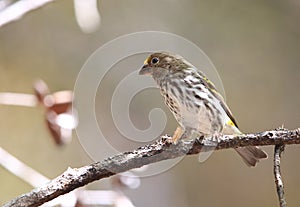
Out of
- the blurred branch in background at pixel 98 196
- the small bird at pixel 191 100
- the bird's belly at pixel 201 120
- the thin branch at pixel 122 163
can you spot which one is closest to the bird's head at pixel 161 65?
the small bird at pixel 191 100

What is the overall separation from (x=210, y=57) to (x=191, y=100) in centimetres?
187

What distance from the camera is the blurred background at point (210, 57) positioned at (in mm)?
3084

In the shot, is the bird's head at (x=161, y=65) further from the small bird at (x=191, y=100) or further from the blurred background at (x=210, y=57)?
the blurred background at (x=210, y=57)

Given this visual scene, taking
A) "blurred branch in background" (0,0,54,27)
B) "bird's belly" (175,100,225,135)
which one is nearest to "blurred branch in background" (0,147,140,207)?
"bird's belly" (175,100,225,135)

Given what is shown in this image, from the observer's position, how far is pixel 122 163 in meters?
0.91

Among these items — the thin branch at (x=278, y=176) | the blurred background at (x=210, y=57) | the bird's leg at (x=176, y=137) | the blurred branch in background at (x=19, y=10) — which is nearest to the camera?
the thin branch at (x=278, y=176)

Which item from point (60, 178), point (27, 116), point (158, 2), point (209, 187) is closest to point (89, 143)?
point (27, 116)

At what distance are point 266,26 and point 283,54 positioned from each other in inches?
7.7

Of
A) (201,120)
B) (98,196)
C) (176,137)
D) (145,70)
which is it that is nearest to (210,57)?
(98,196)

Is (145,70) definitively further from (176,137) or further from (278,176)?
(278,176)

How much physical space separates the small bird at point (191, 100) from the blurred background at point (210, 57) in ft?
4.86

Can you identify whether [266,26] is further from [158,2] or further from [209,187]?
[209,187]

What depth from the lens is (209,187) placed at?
3.15 m

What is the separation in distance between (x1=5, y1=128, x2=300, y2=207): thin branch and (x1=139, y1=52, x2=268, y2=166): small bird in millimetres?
363
